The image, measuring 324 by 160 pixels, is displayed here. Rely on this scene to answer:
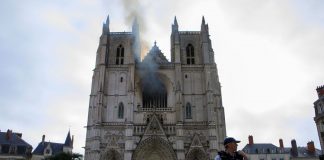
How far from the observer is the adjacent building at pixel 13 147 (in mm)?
A: 36969

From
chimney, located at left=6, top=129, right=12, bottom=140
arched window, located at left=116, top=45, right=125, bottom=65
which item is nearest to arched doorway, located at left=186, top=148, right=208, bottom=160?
arched window, located at left=116, top=45, right=125, bottom=65

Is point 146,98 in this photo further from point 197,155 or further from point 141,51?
point 197,155

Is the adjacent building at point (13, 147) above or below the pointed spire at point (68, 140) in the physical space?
below

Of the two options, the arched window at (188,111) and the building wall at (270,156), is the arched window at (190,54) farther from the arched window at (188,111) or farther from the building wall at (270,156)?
the building wall at (270,156)

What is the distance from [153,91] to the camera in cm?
3862

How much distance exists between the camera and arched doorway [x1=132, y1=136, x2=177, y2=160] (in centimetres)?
3262

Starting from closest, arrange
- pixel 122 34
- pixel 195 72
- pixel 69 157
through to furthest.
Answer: pixel 69 157, pixel 195 72, pixel 122 34

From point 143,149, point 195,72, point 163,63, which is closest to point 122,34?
point 163,63

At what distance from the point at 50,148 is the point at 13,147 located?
5.85 meters

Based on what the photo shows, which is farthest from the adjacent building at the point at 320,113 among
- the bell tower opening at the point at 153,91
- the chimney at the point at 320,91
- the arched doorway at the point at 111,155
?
the arched doorway at the point at 111,155

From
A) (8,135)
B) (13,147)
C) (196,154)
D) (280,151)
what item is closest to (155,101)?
(196,154)

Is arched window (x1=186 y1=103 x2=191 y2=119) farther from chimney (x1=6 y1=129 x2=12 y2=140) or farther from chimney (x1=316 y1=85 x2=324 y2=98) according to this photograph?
chimney (x1=6 y1=129 x2=12 y2=140)

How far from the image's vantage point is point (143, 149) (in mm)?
33000

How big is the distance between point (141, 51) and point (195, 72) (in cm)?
811
